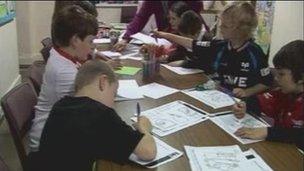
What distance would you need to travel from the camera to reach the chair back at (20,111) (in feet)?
4.79

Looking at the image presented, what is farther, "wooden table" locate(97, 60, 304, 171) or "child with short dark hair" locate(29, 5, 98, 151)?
"child with short dark hair" locate(29, 5, 98, 151)

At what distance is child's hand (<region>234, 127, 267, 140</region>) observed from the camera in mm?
1348

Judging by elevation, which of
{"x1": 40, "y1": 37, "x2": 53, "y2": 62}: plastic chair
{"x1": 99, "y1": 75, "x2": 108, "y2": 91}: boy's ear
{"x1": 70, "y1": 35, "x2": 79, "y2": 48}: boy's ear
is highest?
{"x1": 70, "y1": 35, "x2": 79, "y2": 48}: boy's ear

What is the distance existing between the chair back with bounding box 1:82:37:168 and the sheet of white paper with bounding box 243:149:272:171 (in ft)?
2.98

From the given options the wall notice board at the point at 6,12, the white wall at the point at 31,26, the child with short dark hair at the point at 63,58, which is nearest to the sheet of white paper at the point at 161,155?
the child with short dark hair at the point at 63,58

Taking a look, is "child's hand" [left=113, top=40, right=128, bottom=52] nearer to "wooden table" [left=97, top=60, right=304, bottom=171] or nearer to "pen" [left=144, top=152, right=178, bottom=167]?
"wooden table" [left=97, top=60, right=304, bottom=171]

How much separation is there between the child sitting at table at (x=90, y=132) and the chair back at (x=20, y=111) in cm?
21

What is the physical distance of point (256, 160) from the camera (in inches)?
46.8

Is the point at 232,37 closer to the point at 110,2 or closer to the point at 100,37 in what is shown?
the point at 100,37

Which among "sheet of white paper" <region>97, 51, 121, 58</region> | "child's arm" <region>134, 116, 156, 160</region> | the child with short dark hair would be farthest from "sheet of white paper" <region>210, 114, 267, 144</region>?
"sheet of white paper" <region>97, 51, 121, 58</region>

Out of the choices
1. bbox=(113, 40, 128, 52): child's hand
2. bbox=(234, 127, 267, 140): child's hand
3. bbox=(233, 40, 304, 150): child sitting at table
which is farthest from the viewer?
bbox=(113, 40, 128, 52): child's hand

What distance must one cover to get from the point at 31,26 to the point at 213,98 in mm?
3931

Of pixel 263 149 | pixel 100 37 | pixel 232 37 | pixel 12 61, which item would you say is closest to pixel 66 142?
pixel 263 149

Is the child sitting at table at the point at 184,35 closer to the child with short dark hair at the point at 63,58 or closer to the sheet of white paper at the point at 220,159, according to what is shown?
the child with short dark hair at the point at 63,58
